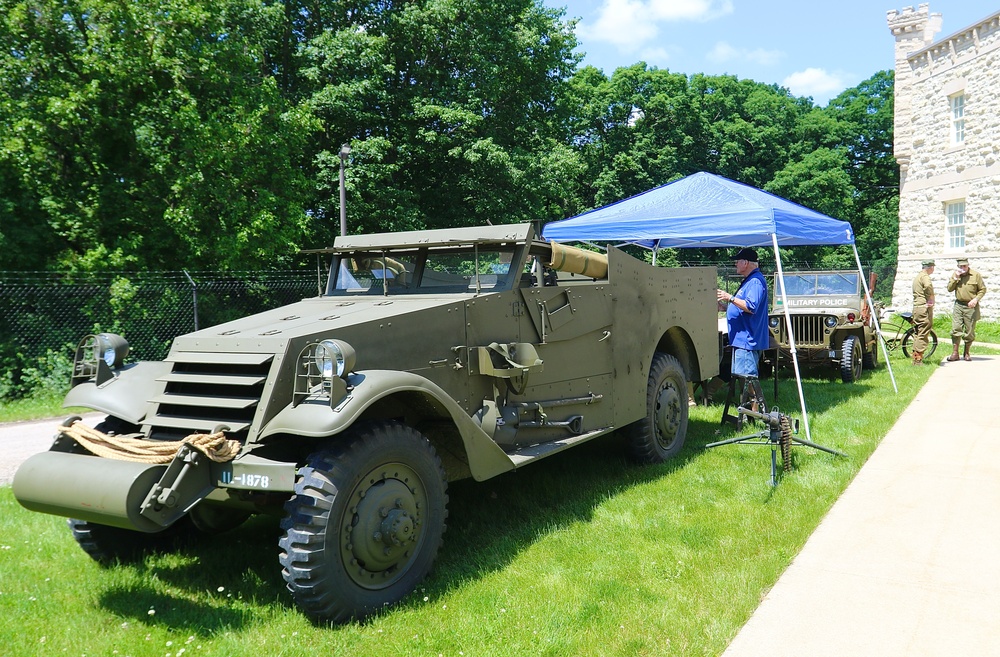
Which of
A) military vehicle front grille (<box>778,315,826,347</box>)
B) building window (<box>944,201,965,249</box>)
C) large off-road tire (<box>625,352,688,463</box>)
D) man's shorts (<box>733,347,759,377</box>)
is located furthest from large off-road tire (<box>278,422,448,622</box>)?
building window (<box>944,201,965,249</box>)

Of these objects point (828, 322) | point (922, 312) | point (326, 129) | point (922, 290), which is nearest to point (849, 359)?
→ point (828, 322)

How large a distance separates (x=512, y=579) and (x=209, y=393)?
1891mm

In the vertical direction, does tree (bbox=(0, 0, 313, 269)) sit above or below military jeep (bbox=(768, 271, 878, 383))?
above

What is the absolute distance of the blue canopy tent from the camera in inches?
333

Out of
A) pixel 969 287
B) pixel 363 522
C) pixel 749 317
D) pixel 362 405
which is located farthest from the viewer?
pixel 969 287

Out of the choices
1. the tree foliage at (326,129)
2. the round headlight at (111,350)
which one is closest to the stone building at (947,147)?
the tree foliage at (326,129)

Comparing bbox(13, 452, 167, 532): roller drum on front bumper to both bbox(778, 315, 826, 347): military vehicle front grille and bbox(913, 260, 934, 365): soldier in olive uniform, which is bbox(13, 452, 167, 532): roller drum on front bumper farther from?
bbox(913, 260, 934, 365): soldier in olive uniform

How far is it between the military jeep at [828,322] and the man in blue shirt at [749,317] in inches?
131

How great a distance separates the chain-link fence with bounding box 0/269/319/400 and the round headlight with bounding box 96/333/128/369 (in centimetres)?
654

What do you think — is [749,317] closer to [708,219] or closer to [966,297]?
[708,219]

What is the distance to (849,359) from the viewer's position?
11.1 metres

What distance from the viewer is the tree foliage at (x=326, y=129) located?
44.5 ft

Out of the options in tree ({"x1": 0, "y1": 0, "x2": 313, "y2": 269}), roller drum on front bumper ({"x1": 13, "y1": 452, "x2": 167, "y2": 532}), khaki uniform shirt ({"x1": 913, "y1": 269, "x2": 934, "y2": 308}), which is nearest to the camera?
roller drum on front bumper ({"x1": 13, "y1": 452, "x2": 167, "y2": 532})

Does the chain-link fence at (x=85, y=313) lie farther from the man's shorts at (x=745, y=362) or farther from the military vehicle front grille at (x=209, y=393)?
the military vehicle front grille at (x=209, y=393)
